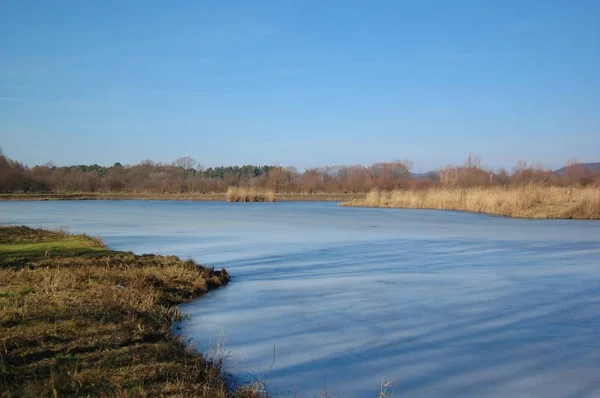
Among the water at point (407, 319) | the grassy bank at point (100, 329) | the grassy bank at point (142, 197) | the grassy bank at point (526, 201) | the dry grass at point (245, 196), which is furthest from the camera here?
the grassy bank at point (142, 197)

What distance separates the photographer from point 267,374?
351 centimetres

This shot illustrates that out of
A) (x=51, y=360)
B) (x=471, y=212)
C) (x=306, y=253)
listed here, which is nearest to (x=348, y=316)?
(x=51, y=360)

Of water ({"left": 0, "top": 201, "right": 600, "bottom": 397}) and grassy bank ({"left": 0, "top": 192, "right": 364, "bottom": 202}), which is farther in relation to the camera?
grassy bank ({"left": 0, "top": 192, "right": 364, "bottom": 202})

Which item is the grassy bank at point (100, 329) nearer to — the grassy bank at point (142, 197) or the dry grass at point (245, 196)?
the dry grass at point (245, 196)

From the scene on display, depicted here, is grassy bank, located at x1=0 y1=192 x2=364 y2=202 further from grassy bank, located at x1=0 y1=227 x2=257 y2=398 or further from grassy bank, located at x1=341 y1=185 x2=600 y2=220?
grassy bank, located at x1=0 y1=227 x2=257 y2=398

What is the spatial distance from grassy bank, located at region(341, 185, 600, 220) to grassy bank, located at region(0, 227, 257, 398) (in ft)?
55.2

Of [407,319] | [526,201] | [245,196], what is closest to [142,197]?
[245,196]

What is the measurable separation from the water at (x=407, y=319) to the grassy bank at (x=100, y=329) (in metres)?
0.35

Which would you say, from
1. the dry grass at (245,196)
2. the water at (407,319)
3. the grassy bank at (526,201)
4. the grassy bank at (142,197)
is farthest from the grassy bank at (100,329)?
the grassy bank at (142,197)

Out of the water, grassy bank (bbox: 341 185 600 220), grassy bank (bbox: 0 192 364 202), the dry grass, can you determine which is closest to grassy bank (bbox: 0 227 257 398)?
the water

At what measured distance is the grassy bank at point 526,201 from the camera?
19.6m

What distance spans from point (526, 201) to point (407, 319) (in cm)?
1766

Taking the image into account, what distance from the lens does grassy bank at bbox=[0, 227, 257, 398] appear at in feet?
9.80

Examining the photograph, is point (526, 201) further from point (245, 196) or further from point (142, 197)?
point (142, 197)
